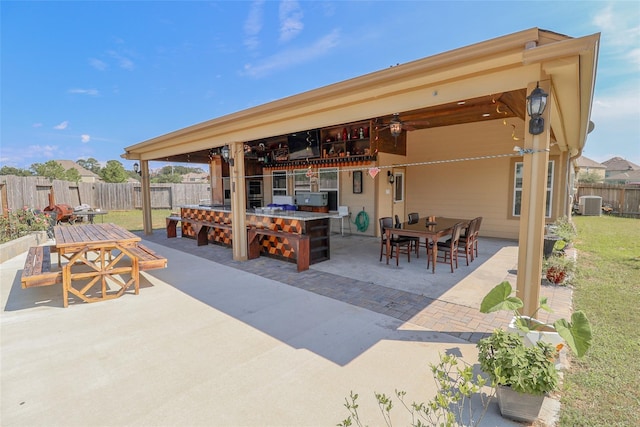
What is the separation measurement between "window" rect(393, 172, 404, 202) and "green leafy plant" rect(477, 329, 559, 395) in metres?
7.49

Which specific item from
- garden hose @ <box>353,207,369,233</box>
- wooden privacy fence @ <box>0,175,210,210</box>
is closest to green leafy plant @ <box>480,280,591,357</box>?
garden hose @ <box>353,207,369,233</box>

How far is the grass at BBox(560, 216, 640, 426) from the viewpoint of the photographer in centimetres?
188

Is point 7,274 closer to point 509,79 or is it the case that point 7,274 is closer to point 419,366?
point 419,366

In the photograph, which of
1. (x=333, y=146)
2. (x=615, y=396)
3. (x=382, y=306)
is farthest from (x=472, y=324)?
(x=333, y=146)

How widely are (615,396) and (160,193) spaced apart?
67.1 ft

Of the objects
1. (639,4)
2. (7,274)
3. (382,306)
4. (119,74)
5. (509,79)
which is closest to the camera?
(509,79)

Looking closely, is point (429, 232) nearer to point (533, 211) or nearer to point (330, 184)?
point (533, 211)

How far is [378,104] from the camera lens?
12.3 feet

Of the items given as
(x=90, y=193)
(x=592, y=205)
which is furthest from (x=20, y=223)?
(x=592, y=205)

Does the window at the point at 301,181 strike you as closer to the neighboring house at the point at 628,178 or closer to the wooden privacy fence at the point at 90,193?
the wooden privacy fence at the point at 90,193

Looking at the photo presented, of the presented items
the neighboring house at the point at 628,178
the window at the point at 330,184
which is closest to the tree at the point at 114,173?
the window at the point at 330,184

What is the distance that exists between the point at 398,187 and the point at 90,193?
15.9 meters

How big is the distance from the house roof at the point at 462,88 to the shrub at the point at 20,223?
6183mm

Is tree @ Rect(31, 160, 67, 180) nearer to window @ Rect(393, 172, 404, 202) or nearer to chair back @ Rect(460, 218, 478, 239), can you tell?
window @ Rect(393, 172, 404, 202)
